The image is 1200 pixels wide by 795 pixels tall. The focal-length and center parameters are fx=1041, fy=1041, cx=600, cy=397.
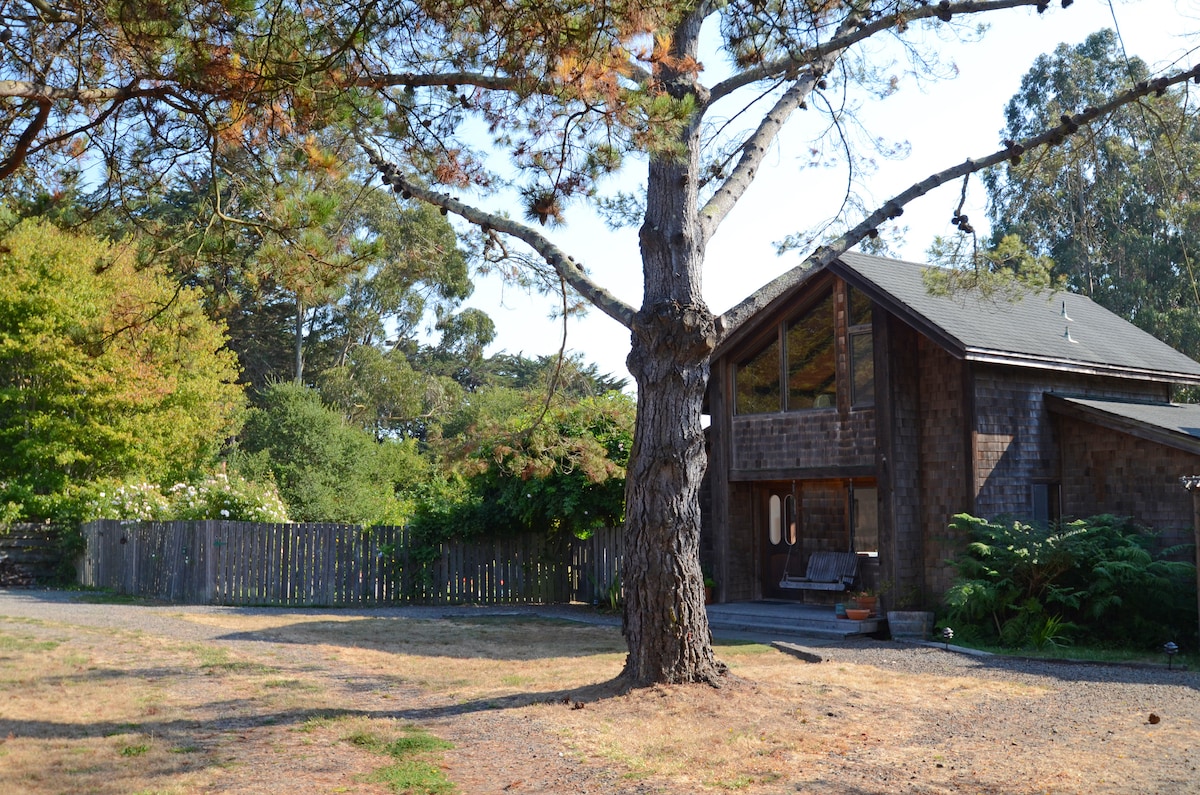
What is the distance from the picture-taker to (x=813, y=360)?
1652cm

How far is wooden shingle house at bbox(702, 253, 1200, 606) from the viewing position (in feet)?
48.6

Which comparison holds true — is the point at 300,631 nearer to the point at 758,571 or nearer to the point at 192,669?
the point at 192,669

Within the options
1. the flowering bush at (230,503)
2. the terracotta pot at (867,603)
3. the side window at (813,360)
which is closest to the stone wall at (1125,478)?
the terracotta pot at (867,603)

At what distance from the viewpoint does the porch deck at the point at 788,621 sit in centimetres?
1470

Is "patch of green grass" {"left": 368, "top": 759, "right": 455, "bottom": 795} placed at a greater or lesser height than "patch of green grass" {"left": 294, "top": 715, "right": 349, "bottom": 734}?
lesser

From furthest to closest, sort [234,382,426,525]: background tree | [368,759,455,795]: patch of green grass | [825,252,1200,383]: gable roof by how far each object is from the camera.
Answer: [234,382,426,525]: background tree < [825,252,1200,383]: gable roof < [368,759,455,795]: patch of green grass

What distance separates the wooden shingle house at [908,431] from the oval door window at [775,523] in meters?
0.03

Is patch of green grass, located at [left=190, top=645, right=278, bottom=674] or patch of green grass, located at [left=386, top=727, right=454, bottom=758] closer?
patch of green grass, located at [left=386, top=727, right=454, bottom=758]

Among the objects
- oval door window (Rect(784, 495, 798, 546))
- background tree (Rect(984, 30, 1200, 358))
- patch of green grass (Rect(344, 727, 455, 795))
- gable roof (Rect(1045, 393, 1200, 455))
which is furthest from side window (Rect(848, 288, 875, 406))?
background tree (Rect(984, 30, 1200, 358))

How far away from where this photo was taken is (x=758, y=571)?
1791 centimetres

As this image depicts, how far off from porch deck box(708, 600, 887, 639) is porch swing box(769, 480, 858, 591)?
15.0 inches

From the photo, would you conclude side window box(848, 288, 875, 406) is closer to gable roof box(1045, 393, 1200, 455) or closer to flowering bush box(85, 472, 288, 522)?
gable roof box(1045, 393, 1200, 455)

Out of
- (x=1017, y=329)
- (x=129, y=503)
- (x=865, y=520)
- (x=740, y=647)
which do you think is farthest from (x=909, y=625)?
(x=129, y=503)

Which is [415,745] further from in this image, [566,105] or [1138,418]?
[1138,418]
